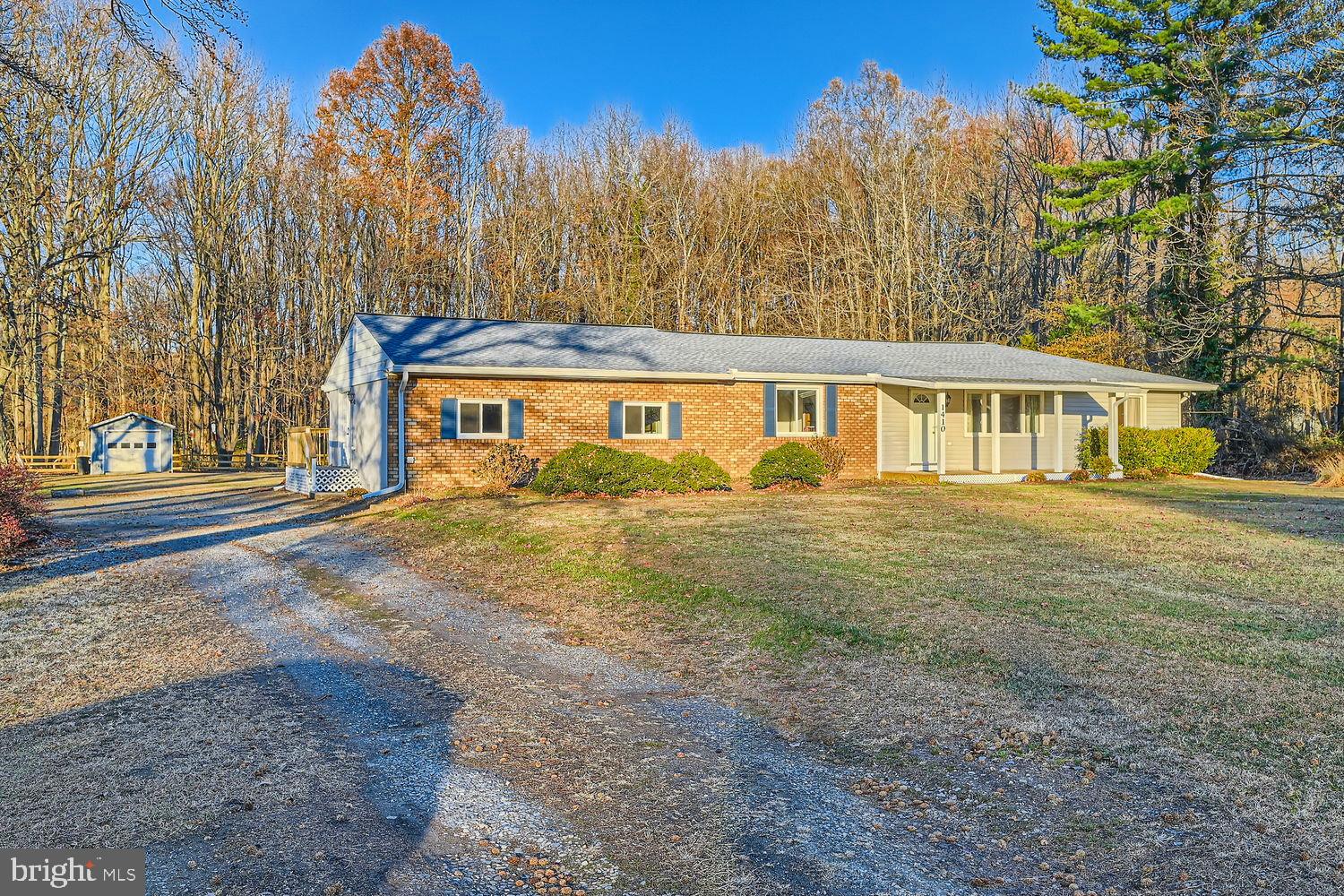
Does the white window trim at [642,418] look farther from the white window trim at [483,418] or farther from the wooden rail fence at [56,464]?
the wooden rail fence at [56,464]

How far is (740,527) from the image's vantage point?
12336mm

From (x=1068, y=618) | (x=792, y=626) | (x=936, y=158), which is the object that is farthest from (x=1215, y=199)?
(x=792, y=626)

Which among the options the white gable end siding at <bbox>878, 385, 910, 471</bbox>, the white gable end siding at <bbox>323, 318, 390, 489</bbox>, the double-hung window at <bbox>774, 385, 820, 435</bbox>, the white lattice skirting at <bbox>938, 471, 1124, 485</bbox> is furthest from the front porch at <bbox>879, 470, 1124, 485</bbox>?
the white gable end siding at <bbox>323, 318, 390, 489</bbox>

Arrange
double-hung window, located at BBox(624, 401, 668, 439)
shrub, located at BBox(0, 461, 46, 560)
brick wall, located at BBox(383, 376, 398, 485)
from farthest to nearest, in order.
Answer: double-hung window, located at BBox(624, 401, 668, 439), brick wall, located at BBox(383, 376, 398, 485), shrub, located at BBox(0, 461, 46, 560)

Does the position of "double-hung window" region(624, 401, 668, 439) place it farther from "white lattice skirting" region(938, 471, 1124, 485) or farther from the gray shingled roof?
"white lattice skirting" region(938, 471, 1124, 485)

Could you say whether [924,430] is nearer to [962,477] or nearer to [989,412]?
[989,412]

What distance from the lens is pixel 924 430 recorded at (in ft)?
70.1

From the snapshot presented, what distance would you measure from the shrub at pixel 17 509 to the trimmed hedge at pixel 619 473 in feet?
26.6

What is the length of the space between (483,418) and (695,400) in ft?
16.3

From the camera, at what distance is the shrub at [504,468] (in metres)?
17.4

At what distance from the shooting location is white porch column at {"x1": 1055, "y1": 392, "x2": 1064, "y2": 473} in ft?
66.6

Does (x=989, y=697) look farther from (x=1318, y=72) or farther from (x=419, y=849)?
(x=1318, y=72)

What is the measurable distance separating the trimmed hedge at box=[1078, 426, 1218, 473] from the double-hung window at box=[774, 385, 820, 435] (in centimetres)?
711

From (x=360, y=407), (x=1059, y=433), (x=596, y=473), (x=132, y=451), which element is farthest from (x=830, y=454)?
(x=132, y=451)
